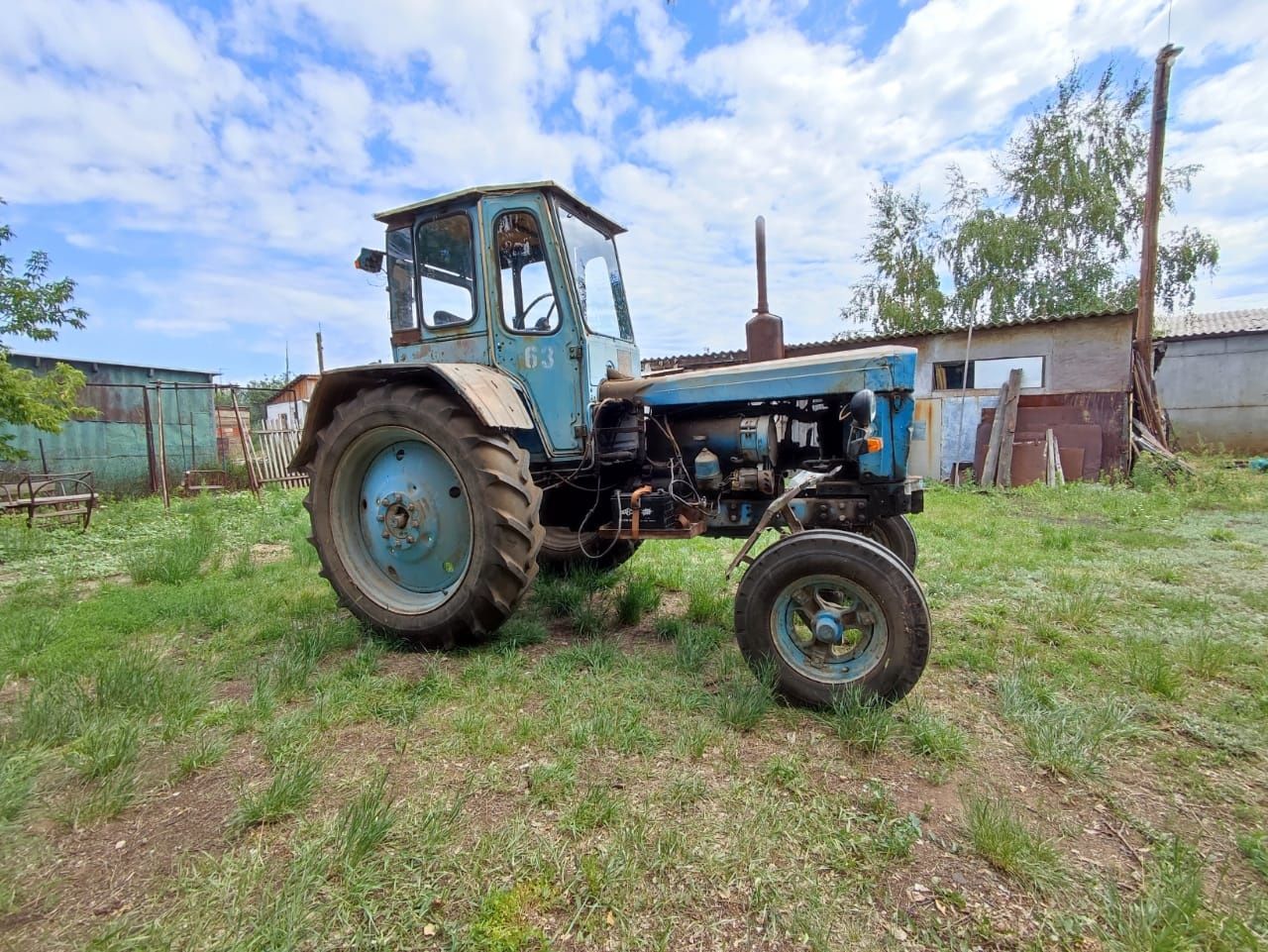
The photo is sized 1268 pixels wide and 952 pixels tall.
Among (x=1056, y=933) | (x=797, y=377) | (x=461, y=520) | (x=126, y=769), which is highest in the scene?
(x=797, y=377)

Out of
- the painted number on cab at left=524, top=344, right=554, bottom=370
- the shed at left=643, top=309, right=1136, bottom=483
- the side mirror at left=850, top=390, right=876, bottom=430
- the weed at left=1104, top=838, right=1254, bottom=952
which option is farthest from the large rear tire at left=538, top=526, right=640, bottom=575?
the shed at left=643, top=309, right=1136, bottom=483

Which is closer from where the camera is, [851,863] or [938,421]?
[851,863]

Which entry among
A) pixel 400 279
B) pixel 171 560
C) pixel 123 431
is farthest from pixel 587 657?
pixel 123 431

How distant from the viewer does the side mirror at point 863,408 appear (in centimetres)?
277

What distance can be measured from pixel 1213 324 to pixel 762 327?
23467 millimetres

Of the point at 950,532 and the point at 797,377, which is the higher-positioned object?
the point at 797,377

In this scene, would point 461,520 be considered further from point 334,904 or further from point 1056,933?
point 1056,933

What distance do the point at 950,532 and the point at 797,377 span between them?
3665 mm

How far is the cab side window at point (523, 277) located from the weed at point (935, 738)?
2.52 metres

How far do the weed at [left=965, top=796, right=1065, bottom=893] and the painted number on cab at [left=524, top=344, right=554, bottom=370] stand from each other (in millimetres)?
2694

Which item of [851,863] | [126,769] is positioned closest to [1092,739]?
[851,863]

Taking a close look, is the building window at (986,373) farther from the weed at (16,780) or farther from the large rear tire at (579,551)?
the weed at (16,780)

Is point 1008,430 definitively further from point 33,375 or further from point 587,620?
point 33,375

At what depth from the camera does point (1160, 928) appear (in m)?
1.37
